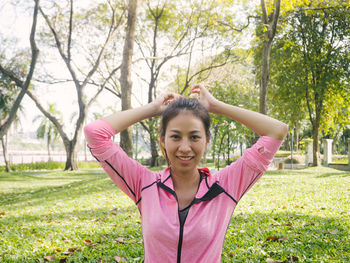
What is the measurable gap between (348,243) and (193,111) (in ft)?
10.7

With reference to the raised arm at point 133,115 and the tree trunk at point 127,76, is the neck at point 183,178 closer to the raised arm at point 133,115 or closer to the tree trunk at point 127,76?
the raised arm at point 133,115

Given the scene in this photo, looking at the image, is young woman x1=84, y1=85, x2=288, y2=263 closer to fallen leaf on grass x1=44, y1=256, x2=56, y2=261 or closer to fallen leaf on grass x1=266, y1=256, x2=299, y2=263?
fallen leaf on grass x1=266, y1=256, x2=299, y2=263

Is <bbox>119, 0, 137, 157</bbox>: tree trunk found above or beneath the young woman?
above

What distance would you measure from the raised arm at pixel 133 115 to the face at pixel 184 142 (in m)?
0.21

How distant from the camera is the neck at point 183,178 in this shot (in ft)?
5.99

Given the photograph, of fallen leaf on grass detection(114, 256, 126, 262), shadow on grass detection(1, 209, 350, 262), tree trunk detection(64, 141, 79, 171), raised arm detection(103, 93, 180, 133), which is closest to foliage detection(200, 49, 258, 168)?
shadow on grass detection(1, 209, 350, 262)

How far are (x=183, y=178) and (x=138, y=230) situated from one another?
11.2ft

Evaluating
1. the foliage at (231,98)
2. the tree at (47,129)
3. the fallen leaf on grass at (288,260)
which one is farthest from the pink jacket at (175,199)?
the tree at (47,129)

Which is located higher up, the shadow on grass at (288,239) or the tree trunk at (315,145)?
the tree trunk at (315,145)

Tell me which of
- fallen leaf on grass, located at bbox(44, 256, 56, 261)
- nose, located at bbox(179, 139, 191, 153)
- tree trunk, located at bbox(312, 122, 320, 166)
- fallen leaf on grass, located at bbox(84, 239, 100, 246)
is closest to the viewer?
nose, located at bbox(179, 139, 191, 153)

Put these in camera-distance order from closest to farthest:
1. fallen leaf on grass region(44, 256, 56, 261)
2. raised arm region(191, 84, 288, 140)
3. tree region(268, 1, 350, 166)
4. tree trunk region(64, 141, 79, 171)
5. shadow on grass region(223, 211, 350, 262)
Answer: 1. raised arm region(191, 84, 288, 140)
2. shadow on grass region(223, 211, 350, 262)
3. fallen leaf on grass region(44, 256, 56, 261)
4. tree region(268, 1, 350, 166)
5. tree trunk region(64, 141, 79, 171)

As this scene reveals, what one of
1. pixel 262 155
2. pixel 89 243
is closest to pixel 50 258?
pixel 89 243

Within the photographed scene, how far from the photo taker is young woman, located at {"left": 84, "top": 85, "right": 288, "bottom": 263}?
1608mm

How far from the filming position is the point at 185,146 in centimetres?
172
